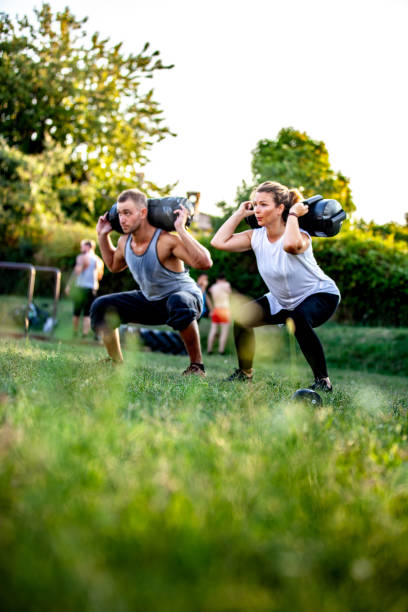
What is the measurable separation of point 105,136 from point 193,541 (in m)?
32.0

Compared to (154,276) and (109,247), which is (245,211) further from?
(109,247)

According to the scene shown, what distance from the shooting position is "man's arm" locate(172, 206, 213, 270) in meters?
6.23

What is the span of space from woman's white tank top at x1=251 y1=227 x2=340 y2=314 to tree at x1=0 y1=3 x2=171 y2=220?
80.7 feet

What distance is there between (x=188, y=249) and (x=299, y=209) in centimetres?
118

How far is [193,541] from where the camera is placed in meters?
1.58

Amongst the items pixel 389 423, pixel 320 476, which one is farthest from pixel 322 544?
pixel 389 423

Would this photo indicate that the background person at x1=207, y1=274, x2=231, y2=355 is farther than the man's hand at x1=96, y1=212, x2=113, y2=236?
Yes

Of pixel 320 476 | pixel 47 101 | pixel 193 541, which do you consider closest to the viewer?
pixel 193 541

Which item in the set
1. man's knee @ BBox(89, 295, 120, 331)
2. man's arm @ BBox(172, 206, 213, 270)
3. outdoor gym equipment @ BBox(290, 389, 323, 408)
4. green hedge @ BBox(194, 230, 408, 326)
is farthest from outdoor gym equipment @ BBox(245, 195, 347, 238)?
green hedge @ BBox(194, 230, 408, 326)

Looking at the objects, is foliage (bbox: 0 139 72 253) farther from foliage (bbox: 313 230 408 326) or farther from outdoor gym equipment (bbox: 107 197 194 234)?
outdoor gym equipment (bbox: 107 197 194 234)

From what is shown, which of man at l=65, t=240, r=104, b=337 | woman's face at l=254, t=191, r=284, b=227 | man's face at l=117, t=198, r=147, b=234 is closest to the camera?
woman's face at l=254, t=191, r=284, b=227

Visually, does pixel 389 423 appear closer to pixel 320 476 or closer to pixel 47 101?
pixel 320 476

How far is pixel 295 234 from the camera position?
228 inches

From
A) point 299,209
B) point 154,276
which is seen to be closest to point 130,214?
point 154,276
